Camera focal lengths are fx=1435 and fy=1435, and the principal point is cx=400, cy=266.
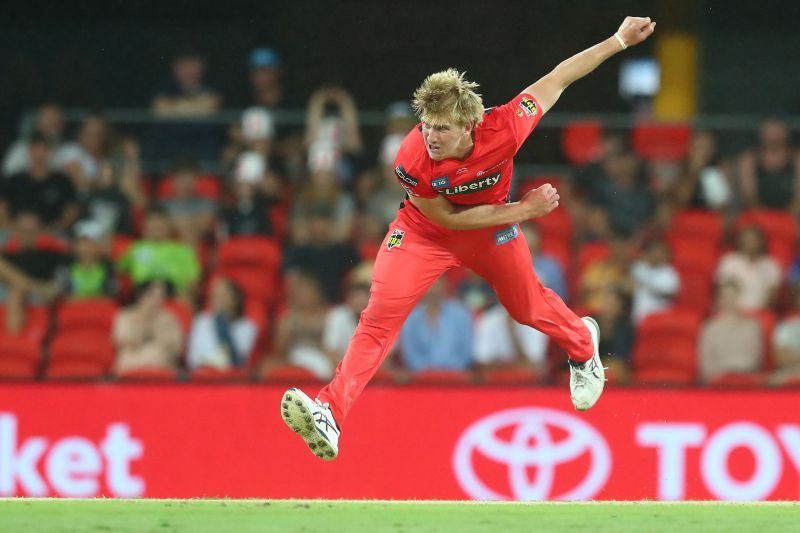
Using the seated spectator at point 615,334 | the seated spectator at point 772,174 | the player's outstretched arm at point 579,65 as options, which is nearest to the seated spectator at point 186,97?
the seated spectator at point 615,334

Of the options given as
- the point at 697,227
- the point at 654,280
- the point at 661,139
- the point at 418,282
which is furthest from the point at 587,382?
the point at 661,139

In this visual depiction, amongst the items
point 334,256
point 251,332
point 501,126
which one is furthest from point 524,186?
point 501,126

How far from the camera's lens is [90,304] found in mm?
12633

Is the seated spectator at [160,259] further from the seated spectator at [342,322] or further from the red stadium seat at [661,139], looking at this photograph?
the red stadium seat at [661,139]

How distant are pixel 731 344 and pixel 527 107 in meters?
4.93

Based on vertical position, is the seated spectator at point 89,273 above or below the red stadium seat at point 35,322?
above

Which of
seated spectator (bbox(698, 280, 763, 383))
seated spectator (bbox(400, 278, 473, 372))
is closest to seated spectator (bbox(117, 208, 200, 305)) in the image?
seated spectator (bbox(400, 278, 473, 372))

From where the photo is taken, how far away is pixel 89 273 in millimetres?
13141

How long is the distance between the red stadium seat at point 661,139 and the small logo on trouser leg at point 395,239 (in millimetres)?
7355

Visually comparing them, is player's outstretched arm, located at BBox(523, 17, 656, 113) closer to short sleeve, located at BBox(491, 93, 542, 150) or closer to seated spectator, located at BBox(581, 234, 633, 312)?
short sleeve, located at BBox(491, 93, 542, 150)

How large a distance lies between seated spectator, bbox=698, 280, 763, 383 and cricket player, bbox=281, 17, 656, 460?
13.6 ft

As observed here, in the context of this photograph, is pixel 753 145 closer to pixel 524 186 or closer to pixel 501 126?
pixel 524 186

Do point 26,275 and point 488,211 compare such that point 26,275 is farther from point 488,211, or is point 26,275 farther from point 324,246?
point 488,211

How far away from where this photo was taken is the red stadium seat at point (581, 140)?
596 inches
